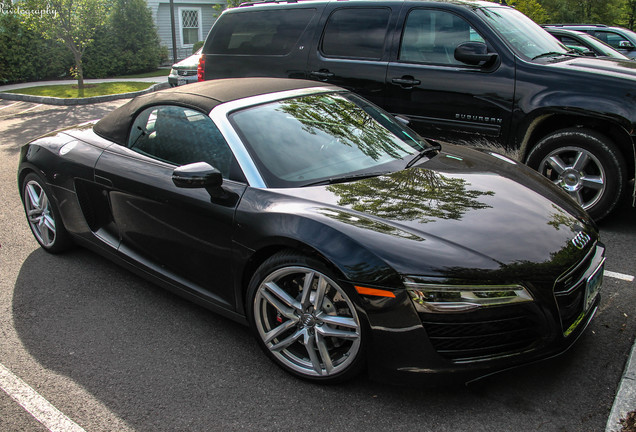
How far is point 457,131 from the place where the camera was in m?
5.53

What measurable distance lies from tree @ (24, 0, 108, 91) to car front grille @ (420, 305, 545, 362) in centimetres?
1374

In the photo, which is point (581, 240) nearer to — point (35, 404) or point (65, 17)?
point (35, 404)

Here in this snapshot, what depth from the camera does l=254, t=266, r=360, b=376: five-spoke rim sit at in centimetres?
278

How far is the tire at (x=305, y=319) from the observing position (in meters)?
2.77

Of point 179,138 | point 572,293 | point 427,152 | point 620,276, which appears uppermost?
point 179,138

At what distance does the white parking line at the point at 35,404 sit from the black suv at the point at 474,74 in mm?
4155

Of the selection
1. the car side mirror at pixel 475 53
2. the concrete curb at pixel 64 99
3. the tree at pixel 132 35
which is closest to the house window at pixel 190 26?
the tree at pixel 132 35

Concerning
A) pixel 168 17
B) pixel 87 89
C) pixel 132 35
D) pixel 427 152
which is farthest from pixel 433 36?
pixel 168 17

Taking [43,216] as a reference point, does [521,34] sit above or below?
above

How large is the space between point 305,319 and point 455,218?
922mm

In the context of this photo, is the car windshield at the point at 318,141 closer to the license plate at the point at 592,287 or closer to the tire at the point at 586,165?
the license plate at the point at 592,287

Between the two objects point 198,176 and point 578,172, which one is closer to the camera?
point 198,176

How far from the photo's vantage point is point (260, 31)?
6840 mm

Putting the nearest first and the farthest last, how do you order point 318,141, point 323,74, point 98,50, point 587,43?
point 318,141 < point 323,74 < point 587,43 < point 98,50
